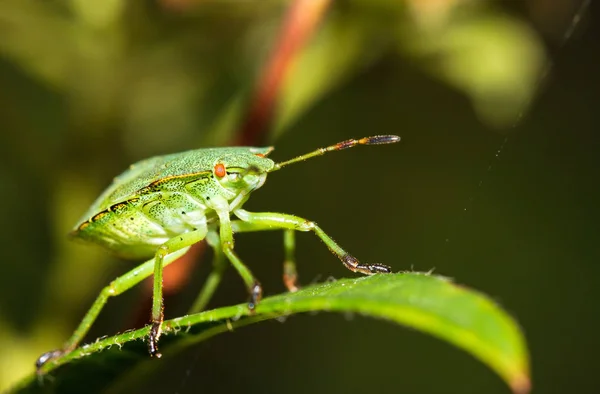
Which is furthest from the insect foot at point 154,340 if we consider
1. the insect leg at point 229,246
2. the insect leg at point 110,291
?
the insect leg at point 110,291

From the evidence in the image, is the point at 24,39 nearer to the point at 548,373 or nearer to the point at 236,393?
the point at 236,393

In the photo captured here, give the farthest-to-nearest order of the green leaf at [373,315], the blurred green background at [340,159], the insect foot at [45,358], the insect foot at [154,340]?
the blurred green background at [340,159] → the insect foot at [45,358] → the insect foot at [154,340] → the green leaf at [373,315]

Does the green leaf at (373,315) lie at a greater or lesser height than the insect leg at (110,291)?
lesser

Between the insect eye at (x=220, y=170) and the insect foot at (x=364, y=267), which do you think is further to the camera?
the insect eye at (x=220, y=170)

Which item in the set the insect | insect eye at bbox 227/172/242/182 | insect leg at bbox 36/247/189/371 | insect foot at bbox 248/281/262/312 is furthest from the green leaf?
insect eye at bbox 227/172/242/182

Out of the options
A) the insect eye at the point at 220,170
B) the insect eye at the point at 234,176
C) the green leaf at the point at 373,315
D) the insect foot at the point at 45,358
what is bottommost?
the green leaf at the point at 373,315

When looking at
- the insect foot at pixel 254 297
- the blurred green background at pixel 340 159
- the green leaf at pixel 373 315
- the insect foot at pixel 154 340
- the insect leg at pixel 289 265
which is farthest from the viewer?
the insect leg at pixel 289 265

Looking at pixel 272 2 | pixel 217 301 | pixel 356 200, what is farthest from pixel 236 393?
pixel 272 2

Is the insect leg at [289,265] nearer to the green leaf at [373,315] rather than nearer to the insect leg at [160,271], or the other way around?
the insect leg at [160,271]
